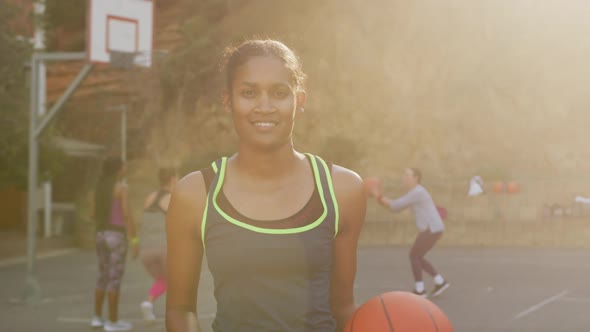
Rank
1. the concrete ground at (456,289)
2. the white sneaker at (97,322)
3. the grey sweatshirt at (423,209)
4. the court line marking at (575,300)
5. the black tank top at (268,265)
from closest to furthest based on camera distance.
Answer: the black tank top at (268,265), the white sneaker at (97,322), the concrete ground at (456,289), the grey sweatshirt at (423,209), the court line marking at (575,300)

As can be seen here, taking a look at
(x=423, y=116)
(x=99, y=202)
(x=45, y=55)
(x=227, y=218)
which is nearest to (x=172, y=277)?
(x=227, y=218)

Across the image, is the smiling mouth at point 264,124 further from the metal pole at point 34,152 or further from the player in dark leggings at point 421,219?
the metal pole at point 34,152

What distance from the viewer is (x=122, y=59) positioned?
14320 mm

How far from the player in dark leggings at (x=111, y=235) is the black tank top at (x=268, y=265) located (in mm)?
7133

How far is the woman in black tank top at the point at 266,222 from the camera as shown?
2.51 m

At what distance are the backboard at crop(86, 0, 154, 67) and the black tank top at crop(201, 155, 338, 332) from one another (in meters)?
11.8

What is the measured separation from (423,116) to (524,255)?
1305cm

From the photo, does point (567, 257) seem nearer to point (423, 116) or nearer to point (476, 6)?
point (423, 116)

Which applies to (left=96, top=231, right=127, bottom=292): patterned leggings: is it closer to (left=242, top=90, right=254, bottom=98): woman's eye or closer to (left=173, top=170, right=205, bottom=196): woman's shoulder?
(left=173, top=170, right=205, bottom=196): woman's shoulder

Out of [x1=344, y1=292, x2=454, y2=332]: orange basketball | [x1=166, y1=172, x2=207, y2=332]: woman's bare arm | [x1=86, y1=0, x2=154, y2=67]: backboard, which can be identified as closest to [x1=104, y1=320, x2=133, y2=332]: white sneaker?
[x1=86, y1=0, x2=154, y2=67]: backboard

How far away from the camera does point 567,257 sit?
19.6 meters

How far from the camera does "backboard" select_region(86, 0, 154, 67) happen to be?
14.1 meters

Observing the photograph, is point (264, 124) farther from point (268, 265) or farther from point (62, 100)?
point (62, 100)

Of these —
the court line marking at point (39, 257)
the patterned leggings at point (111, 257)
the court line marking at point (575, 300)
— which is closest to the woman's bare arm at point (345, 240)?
the patterned leggings at point (111, 257)
